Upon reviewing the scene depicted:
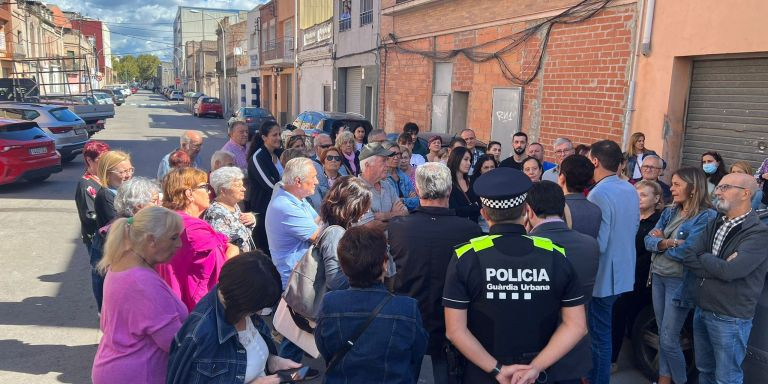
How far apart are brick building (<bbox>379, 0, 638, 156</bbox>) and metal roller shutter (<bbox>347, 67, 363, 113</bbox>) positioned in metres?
4.11

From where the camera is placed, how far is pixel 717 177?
5793 mm

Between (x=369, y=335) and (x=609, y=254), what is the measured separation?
2.30 metres

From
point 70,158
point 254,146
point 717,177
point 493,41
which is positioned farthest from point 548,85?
point 70,158

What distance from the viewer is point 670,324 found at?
392cm

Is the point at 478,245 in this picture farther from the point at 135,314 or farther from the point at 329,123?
the point at 329,123

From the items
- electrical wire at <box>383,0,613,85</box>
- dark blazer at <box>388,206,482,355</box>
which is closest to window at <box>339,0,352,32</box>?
electrical wire at <box>383,0,613,85</box>

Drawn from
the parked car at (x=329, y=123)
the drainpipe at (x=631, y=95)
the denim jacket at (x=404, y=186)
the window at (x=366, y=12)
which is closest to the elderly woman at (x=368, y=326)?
the denim jacket at (x=404, y=186)

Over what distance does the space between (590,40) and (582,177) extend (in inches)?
240

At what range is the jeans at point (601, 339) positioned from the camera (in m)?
3.92

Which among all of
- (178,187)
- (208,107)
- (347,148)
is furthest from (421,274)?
(208,107)

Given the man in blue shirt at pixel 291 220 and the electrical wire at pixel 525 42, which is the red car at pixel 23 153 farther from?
the man in blue shirt at pixel 291 220

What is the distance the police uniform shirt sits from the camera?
8.05 ft

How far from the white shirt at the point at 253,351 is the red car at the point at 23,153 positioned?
11.1 metres

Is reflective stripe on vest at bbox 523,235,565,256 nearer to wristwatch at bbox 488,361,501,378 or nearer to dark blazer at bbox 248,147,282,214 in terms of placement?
wristwatch at bbox 488,361,501,378
